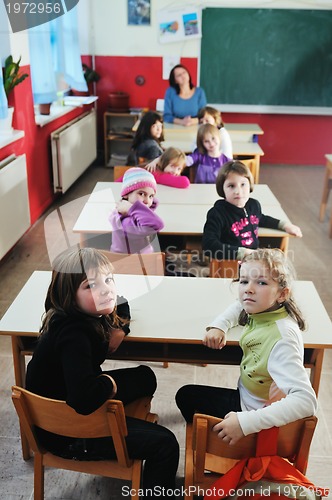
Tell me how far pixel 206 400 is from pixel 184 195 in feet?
5.88

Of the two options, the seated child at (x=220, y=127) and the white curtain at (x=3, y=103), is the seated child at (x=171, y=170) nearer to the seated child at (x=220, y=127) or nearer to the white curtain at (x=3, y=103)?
the seated child at (x=220, y=127)

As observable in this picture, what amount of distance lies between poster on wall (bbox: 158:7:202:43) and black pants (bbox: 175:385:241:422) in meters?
5.40

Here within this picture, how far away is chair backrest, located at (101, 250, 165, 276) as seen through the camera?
2.19 metres

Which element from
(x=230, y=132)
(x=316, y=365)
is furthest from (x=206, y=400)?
(x=230, y=132)

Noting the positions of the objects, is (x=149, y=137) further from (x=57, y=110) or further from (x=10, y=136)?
(x=57, y=110)

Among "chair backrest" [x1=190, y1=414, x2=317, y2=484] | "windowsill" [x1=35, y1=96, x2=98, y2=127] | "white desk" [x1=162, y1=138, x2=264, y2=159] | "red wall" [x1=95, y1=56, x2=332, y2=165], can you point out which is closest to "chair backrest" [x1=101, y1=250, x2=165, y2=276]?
"chair backrest" [x1=190, y1=414, x2=317, y2=484]

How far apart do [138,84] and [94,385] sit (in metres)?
5.69

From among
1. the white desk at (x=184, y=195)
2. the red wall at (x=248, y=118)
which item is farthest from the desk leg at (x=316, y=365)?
the red wall at (x=248, y=118)

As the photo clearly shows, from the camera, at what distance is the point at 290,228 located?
9.16ft

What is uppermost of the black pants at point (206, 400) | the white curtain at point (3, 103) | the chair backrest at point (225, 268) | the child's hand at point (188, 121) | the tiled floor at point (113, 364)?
the white curtain at point (3, 103)

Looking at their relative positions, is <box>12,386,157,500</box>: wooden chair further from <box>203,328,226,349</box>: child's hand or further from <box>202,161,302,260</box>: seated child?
<box>202,161,302,260</box>: seated child

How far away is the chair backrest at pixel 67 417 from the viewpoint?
140 cm

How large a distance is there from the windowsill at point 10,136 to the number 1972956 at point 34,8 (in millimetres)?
862

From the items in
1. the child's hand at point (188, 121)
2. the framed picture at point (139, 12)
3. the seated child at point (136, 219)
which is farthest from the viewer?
the framed picture at point (139, 12)
